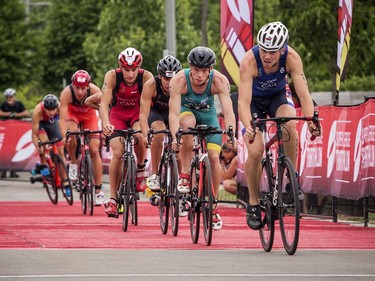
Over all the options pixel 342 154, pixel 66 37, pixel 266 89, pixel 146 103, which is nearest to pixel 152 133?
pixel 146 103

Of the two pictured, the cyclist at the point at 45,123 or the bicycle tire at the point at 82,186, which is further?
the cyclist at the point at 45,123

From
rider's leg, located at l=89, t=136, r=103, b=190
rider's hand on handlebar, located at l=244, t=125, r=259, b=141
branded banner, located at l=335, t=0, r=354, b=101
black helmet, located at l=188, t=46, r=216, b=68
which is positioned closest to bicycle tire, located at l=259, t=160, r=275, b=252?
rider's hand on handlebar, located at l=244, t=125, r=259, b=141

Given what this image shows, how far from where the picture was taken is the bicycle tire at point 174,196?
14023 mm

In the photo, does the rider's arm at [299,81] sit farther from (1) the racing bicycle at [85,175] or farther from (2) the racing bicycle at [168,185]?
(1) the racing bicycle at [85,175]

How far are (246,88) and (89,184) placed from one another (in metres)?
6.81

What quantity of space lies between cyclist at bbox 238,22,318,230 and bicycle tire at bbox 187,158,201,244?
2.56ft

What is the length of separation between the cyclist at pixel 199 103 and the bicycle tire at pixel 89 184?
4634mm

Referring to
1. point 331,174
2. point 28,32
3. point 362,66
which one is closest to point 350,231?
point 331,174

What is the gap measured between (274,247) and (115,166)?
403 cm

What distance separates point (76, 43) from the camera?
78.3 m

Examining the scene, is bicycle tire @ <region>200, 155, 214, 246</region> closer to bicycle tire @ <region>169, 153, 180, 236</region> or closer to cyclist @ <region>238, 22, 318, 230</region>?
cyclist @ <region>238, 22, 318, 230</region>

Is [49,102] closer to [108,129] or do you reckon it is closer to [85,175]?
[85,175]

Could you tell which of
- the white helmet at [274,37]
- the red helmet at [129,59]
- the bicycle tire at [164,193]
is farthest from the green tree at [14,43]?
the white helmet at [274,37]

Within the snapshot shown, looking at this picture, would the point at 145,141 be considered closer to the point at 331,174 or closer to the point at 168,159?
the point at 168,159
